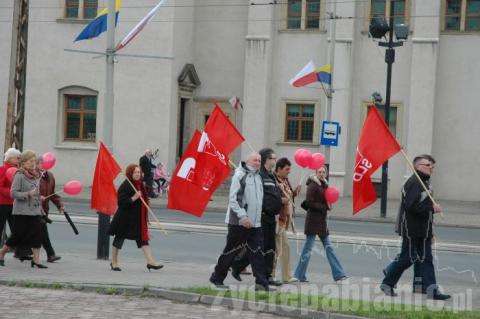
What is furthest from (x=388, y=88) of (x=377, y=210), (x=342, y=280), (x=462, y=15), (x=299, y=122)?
(x=342, y=280)

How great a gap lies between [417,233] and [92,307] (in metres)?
3.93

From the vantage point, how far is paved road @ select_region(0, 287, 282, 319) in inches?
429

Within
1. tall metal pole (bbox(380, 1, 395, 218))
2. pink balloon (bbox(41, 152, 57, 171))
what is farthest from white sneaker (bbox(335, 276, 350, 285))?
tall metal pole (bbox(380, 1, 395, 218))

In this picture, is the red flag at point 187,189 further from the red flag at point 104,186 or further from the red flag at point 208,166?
the red flag at point 104,186

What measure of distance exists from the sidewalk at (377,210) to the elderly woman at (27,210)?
14.5 metres

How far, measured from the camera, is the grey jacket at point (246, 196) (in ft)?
42.8

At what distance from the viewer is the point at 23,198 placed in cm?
1491

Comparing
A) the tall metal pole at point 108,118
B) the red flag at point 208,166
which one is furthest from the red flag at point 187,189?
the tall metal pole at point 108,118

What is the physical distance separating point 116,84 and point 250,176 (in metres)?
26.1

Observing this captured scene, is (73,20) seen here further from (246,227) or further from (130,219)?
(246,227)

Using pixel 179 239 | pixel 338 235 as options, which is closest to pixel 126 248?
pixel 179 239

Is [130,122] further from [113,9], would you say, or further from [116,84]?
[113,9]

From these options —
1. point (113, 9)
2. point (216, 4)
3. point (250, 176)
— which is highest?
point (216, 4)

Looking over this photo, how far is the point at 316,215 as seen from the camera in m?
14.7
